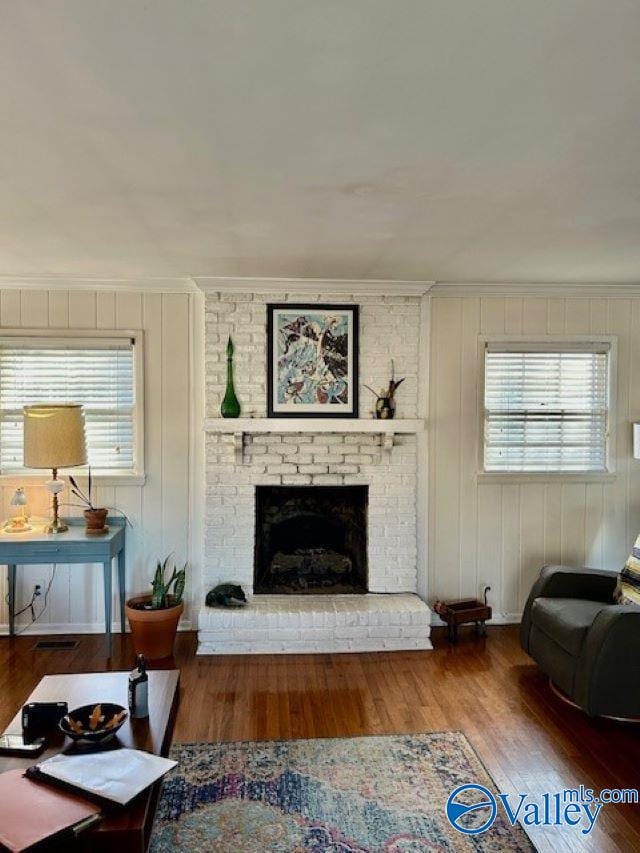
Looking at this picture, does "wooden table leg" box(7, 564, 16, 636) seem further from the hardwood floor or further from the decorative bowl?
the decorative bowl

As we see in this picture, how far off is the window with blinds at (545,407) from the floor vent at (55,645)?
10.1 feet

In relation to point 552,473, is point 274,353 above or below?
above

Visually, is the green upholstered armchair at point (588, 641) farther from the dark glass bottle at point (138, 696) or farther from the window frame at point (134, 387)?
the window frame at point (134, 387)

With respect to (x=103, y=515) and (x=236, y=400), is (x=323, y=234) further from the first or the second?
(x=103, y=515)

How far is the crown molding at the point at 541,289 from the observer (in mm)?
4375

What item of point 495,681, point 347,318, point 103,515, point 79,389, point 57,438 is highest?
point 347,318

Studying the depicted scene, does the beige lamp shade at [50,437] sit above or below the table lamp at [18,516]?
above

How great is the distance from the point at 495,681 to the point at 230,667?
157 centimetres

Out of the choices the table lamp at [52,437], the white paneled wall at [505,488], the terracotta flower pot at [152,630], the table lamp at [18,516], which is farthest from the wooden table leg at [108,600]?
the white paneled wall at [505,488]

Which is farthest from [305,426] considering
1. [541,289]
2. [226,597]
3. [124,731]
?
[124,731]

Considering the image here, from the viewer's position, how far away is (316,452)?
4.35 m

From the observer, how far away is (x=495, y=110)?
5.81ft

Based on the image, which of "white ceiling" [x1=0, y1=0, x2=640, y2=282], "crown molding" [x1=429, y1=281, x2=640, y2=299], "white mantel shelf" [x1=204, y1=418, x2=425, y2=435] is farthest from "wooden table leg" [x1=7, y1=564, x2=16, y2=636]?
"crown molding" [x1=429, y1=281, x2=640, y2=299]

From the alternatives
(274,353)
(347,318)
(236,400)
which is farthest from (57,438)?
(347,318)
